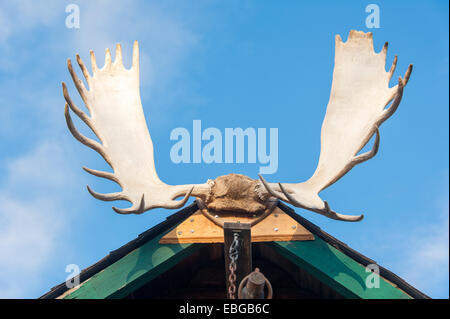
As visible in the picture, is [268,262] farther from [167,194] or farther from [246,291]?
[246,291]

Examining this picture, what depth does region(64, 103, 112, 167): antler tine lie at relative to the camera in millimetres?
3893

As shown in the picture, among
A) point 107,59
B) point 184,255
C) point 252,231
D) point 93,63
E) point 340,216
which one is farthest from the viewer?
point 107,59

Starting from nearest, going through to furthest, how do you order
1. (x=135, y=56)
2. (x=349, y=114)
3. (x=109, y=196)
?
(x=109, y=196), (x=349, y=114), (x=135, y=56)

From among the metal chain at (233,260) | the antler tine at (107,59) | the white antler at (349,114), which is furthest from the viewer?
the antler tine at (107,59)

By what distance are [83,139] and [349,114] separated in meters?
2.07

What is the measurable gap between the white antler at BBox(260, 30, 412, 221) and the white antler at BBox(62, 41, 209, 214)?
33.3 inches

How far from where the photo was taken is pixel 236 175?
14.3ft

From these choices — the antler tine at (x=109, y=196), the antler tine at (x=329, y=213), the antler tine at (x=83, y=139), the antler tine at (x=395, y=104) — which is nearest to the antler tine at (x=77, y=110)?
the antler tine at (x=83, y=139)

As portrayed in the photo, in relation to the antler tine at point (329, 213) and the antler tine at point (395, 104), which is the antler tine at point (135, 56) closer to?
the antler tine at point (329, 213)

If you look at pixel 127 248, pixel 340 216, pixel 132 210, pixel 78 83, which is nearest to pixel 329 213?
pixel 340 216

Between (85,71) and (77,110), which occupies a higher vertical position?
(85,71)

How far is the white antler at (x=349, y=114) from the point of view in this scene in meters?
4.00

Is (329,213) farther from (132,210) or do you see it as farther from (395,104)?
(132,210)

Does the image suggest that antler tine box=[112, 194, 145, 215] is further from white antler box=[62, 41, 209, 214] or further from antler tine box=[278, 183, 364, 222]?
antler tine box=[278, 183, 364, 222]
